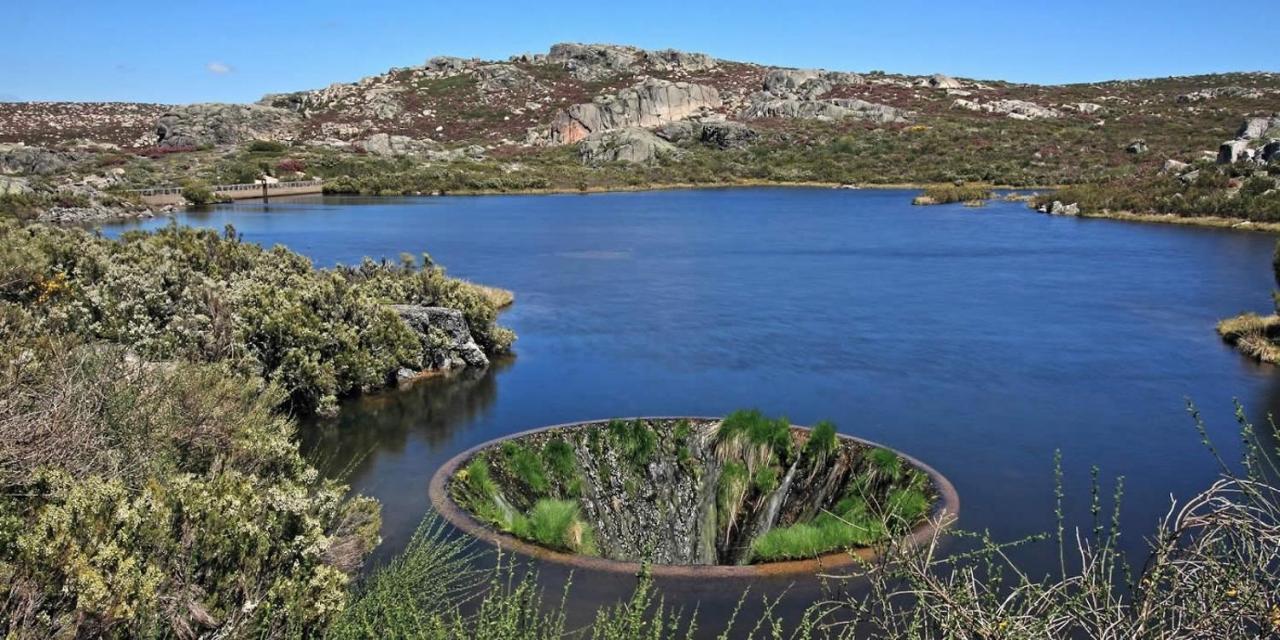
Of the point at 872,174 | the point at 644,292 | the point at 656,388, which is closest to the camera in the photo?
the point at 656,388

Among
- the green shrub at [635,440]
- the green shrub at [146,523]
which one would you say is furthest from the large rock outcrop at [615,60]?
the green shrub at [146,523]

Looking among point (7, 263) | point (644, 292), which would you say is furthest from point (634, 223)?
point (7, 263)

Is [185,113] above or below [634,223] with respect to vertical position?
above

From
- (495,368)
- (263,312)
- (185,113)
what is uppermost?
(185,113)

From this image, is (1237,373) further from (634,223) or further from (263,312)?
(634,223)

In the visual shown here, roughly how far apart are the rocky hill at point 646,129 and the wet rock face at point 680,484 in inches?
2140

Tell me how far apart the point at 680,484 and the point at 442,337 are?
9.32 metres

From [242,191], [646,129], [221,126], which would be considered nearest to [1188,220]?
[242,191]

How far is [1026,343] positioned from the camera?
76.9ft

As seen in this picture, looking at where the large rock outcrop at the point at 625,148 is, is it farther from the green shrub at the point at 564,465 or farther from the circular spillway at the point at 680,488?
the green shrub at the point at 564,465

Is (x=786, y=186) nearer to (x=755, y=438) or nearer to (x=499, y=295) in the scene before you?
(x=499, y=295)

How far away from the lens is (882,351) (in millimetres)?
22750

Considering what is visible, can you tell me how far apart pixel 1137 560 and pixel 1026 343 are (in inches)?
510

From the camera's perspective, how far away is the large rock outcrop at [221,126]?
344ft
